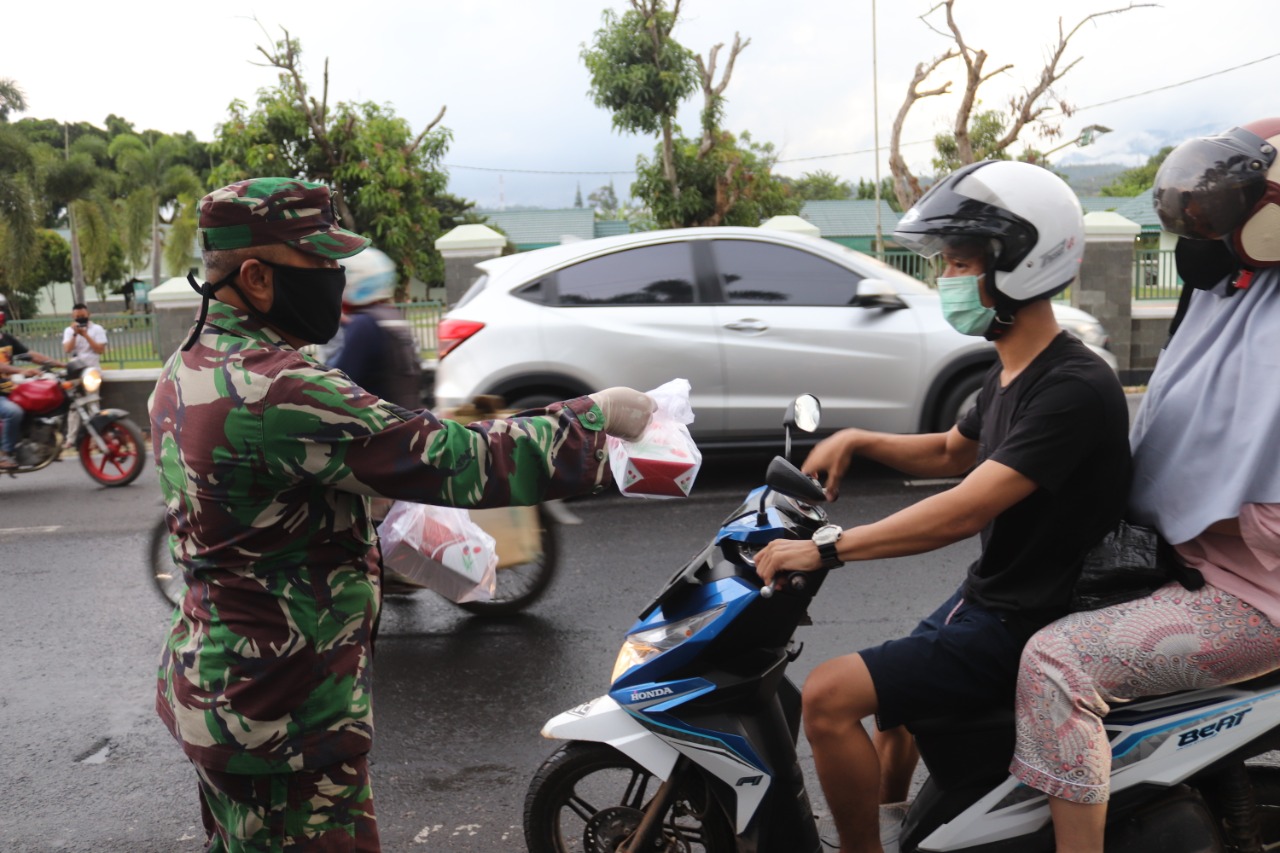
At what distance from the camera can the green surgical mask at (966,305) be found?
2400mm

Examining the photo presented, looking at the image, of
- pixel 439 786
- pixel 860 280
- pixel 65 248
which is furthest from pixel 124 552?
pixel 65 248

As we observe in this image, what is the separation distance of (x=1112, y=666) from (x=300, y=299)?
1.70m

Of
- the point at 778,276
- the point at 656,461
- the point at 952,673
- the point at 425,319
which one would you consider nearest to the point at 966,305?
the point at 952,673

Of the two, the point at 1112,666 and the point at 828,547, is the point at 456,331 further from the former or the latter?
the point at 1112,666

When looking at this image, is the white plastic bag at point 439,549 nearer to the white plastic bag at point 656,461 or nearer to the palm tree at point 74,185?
the white plastic bag at point 656,461

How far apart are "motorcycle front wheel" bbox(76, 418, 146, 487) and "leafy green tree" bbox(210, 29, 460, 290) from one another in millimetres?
9819

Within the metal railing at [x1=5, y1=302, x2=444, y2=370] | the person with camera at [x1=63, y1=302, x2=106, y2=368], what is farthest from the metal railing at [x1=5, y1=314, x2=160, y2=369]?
the person with camera at [x1=63, y1=302, x2=106, y2=368]

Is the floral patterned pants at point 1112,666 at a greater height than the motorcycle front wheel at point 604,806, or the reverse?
the floral patterned pants at point 1112,666

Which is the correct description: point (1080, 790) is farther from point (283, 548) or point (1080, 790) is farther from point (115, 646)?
point (115, 646)

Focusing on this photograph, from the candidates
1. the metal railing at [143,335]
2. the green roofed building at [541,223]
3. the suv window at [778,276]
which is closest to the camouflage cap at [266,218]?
the suv window at [778,276]

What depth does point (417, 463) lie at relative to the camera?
72.1 inches

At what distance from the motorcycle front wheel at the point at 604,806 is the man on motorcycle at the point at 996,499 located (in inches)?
11.6

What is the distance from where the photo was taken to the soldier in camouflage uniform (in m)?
1.83

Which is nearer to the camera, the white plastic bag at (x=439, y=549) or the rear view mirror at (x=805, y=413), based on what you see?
the rear view mirror at (x=805, y=413)
